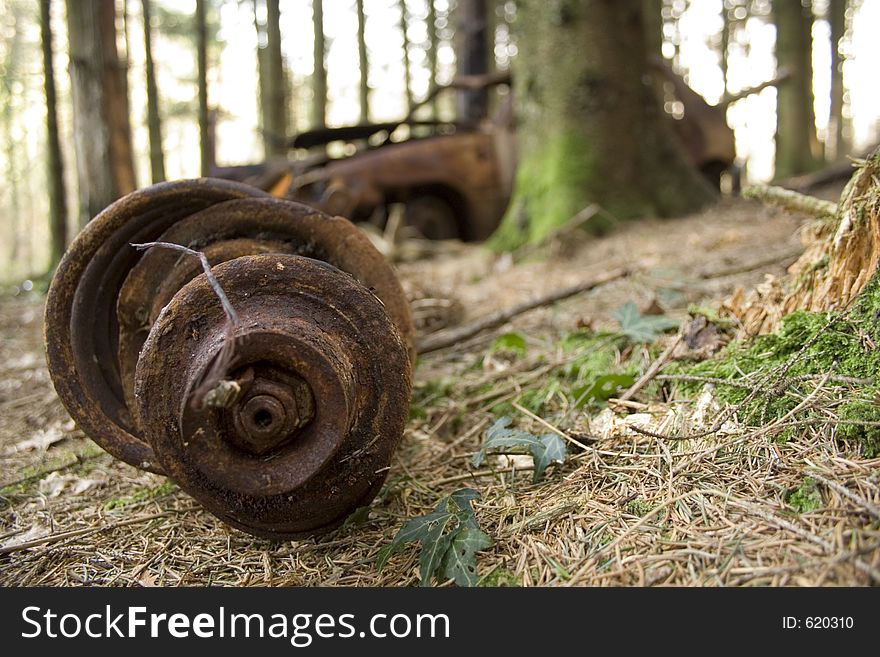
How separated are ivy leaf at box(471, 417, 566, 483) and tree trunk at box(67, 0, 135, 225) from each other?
179 inches

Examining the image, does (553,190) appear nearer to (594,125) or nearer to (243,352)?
(594,125)

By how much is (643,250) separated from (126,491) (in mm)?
3351

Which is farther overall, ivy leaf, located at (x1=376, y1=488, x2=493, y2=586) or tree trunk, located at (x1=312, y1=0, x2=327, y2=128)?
tree trunk, located at (x1=312, y1=0, x2=327, y2=128)

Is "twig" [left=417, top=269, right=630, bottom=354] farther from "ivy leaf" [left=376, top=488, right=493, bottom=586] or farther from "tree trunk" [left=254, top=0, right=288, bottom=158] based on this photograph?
"tree trunk" [left=254, top=0, right=288, bottom=158]

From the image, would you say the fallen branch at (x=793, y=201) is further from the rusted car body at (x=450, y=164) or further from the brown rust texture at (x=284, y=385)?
the rusted car body at (x=450, y=164)

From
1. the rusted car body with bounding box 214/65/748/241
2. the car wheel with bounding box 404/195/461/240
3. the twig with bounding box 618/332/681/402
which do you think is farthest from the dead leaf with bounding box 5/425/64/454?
the car wheel with bounding box 404/195/461/240

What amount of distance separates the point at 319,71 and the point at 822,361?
12045 millimetres

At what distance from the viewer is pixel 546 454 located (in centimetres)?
185

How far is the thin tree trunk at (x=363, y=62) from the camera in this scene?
14.2 metres

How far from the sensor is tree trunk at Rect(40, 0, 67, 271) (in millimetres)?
7859

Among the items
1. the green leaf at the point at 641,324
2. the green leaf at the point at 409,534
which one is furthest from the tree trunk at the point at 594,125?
the green leaf at the point at 409,534

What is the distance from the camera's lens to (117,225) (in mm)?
1996
